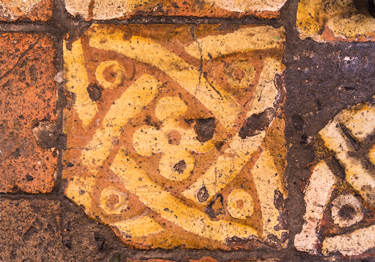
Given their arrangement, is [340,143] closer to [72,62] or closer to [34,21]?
[72,62]

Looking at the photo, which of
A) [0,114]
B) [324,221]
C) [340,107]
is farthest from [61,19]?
[324,221]

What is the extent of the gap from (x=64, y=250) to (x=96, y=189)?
27 cm

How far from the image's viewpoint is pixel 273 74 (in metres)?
1.09

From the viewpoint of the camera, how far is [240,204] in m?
1.12

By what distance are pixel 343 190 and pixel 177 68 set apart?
2.57 feet

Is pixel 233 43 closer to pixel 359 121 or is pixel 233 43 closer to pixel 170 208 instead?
pixel 359 121

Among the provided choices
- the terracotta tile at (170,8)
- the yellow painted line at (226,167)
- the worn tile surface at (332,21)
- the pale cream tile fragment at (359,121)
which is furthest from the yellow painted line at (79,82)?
the pale cream tile fragment at (359,121)

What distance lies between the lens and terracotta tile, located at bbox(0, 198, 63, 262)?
1113mm

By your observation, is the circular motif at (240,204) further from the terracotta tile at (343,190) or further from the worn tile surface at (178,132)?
the terracotta tile at (343,190)

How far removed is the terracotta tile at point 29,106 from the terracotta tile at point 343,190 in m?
1.01

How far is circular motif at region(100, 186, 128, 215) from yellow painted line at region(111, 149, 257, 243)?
4cm

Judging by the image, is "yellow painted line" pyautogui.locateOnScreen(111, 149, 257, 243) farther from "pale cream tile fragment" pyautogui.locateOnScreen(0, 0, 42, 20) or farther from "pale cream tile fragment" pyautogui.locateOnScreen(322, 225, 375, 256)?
"pale cream tile fragment" pyautogui.locateOnScreen(0, 0, 42, 20)

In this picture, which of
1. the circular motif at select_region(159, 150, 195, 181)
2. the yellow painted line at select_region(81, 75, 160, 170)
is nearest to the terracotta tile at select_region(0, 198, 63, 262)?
the yellow painted line at select_region(81, 75, 160, 170)

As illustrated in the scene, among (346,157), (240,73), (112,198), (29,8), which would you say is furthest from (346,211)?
(29,8)
